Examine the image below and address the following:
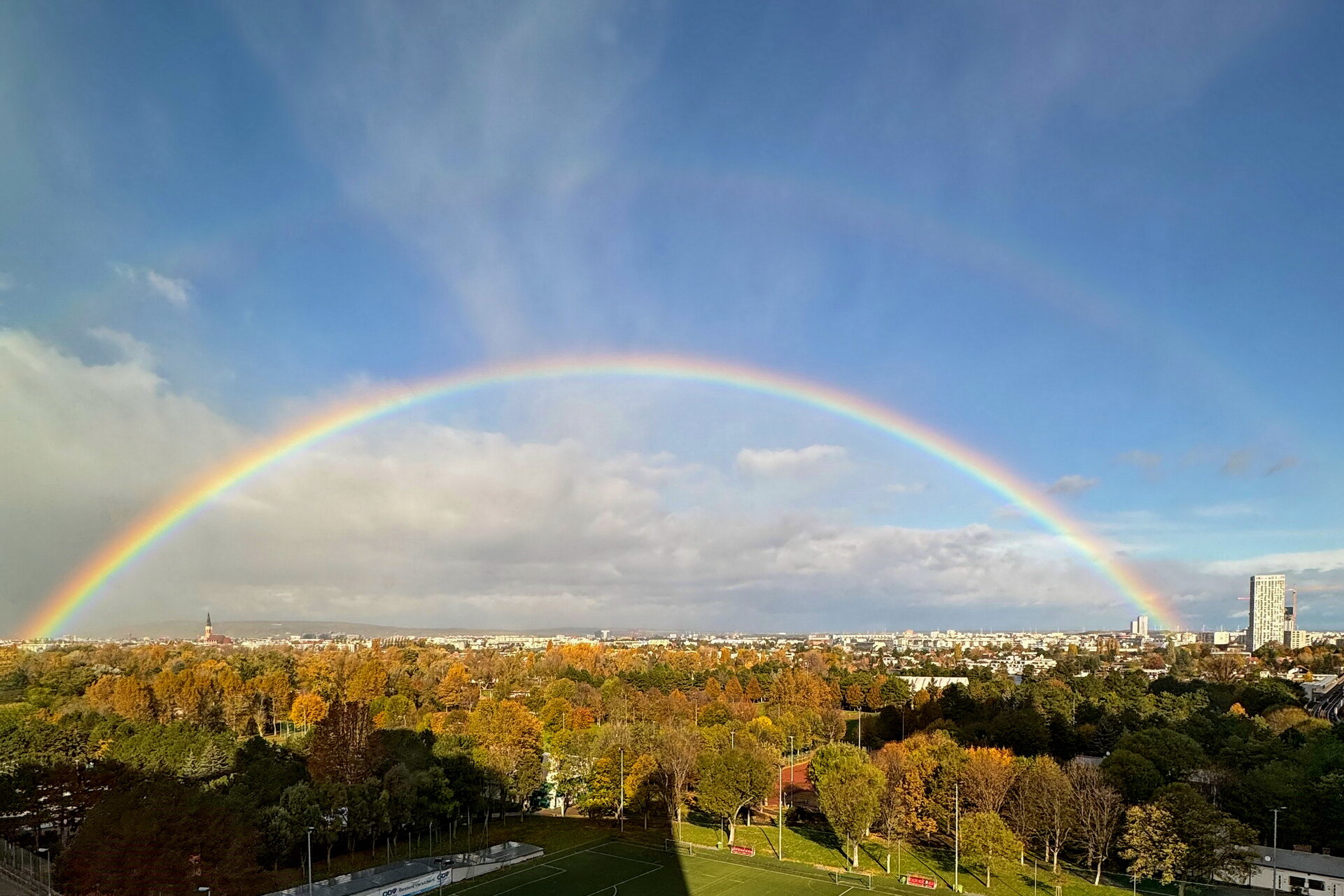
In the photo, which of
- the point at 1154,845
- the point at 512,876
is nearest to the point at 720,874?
the point at 512,876

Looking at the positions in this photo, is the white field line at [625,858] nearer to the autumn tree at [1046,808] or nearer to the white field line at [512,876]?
the white field line at [512,876]

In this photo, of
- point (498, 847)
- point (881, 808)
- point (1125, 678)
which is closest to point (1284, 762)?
point (881, 808)

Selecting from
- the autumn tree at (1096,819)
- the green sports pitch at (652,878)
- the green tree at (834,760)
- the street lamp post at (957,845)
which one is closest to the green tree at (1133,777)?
the autumn tree at (1096,819)

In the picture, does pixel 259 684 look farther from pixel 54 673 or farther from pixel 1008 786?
pixel 1008 786

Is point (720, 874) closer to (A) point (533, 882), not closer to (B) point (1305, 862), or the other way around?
(A) point (533, 882)

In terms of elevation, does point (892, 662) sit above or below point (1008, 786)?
below

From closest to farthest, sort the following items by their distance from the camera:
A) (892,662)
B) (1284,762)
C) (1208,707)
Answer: (1284,762)
(1208,707)
(892,662)
